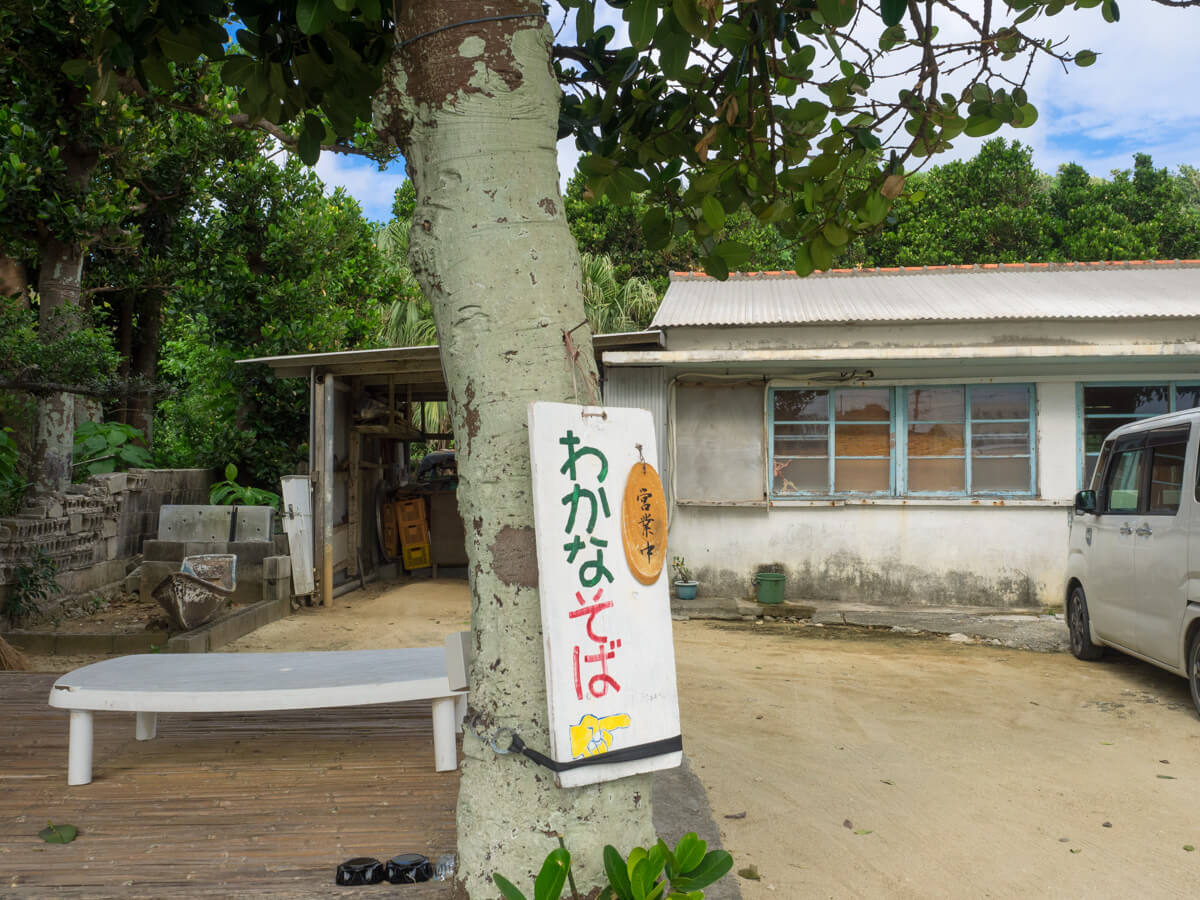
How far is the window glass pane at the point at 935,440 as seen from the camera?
31.3 ft

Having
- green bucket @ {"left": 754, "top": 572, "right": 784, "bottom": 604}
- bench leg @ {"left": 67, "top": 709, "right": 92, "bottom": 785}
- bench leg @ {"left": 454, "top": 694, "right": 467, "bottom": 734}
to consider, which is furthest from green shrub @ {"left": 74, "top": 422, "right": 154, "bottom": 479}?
bench leg @ {"left": 454, "top": 694, "right": 467, "bottom": 734}

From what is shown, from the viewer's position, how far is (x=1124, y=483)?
21.4 feet

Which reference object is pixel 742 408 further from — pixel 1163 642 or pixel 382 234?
pixel 382 234

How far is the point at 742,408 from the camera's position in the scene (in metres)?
9.76

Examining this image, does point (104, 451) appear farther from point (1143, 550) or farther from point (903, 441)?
point (1143, 550)

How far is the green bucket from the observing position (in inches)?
364

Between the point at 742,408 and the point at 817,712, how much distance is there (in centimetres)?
458

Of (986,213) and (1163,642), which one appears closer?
(1163,642)

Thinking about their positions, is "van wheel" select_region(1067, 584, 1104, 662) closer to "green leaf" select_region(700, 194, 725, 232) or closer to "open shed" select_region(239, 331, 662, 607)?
"open shed" select_region(239, 331, 662, 607)

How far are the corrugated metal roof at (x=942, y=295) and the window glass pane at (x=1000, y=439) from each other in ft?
3.61

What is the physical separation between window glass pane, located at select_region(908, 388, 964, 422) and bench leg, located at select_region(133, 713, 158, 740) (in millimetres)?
7772

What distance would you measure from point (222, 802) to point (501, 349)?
205 cm

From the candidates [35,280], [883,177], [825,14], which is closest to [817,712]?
[883,177]

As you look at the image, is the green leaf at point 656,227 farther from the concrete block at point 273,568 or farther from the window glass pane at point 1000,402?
the window glass pane at point 1000,402
